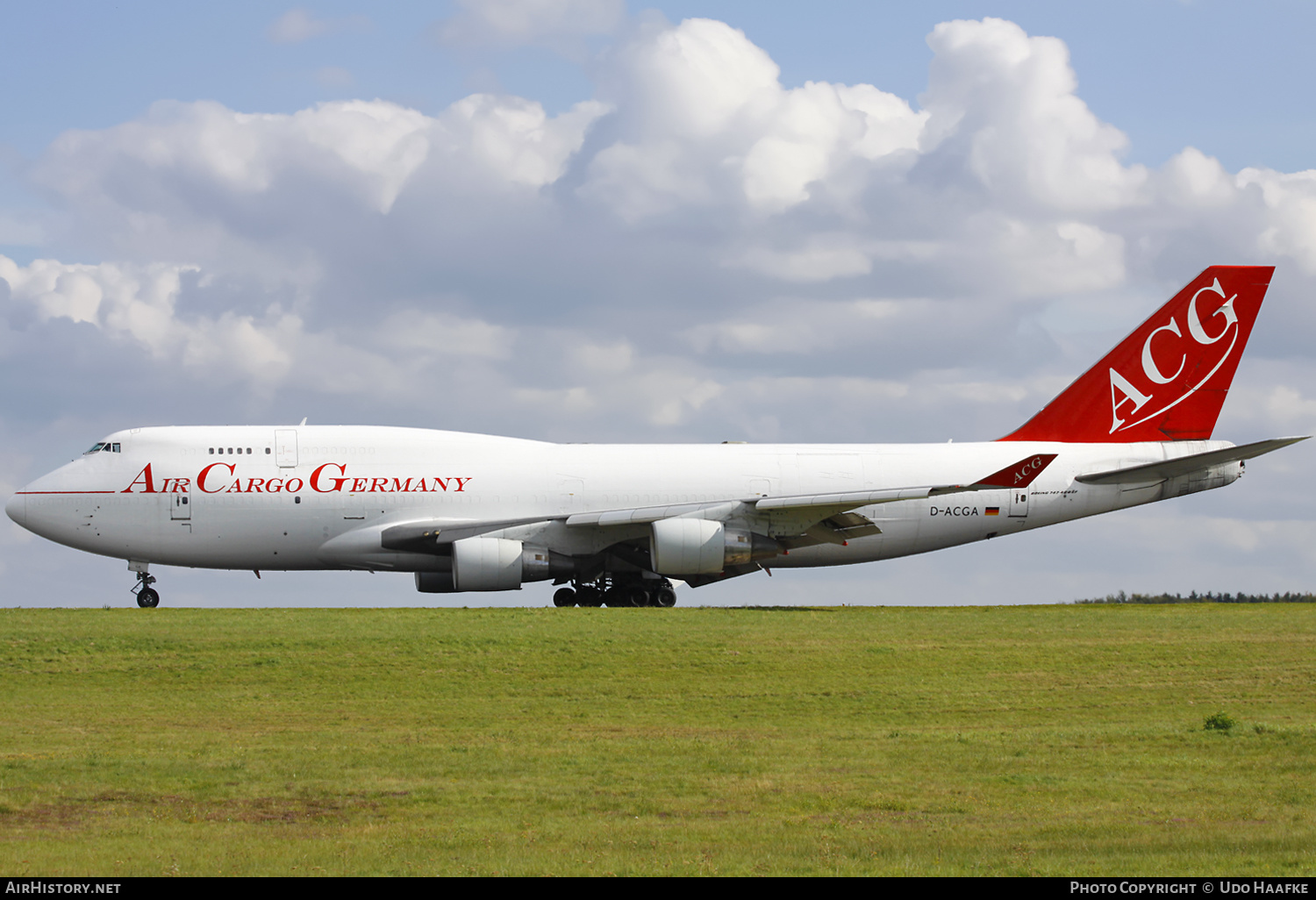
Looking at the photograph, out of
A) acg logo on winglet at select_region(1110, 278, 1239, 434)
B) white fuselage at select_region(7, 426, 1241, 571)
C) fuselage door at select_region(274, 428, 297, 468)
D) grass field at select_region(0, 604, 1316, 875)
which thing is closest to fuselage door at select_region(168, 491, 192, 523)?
white fuselage at select_region(7, 426, 1241, 571)

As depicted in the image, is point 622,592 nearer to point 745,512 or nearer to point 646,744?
point 745,512

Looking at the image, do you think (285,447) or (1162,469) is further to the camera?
(1162,469)

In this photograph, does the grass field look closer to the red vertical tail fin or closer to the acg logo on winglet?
the red vertical tail fin

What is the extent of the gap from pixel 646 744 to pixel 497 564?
13236 mm

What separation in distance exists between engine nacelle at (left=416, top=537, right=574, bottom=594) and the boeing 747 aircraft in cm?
4

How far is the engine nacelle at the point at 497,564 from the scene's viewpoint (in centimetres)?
2925

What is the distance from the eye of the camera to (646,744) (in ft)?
54.3

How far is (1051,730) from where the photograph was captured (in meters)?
18.1

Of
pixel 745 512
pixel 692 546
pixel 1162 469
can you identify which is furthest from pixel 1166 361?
pixel 692 546

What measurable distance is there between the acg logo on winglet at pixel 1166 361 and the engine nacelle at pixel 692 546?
11.6 m

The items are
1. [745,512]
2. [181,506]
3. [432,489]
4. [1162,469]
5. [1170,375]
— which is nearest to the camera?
[181,506]

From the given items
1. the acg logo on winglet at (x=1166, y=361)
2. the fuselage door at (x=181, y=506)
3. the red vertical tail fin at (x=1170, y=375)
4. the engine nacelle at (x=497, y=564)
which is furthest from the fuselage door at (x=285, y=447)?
the acg logo on winglet at (x=1166, y=361)

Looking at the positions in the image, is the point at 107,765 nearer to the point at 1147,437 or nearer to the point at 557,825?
the point at 557,825

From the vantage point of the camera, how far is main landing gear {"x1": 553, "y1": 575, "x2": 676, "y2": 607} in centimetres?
3144
